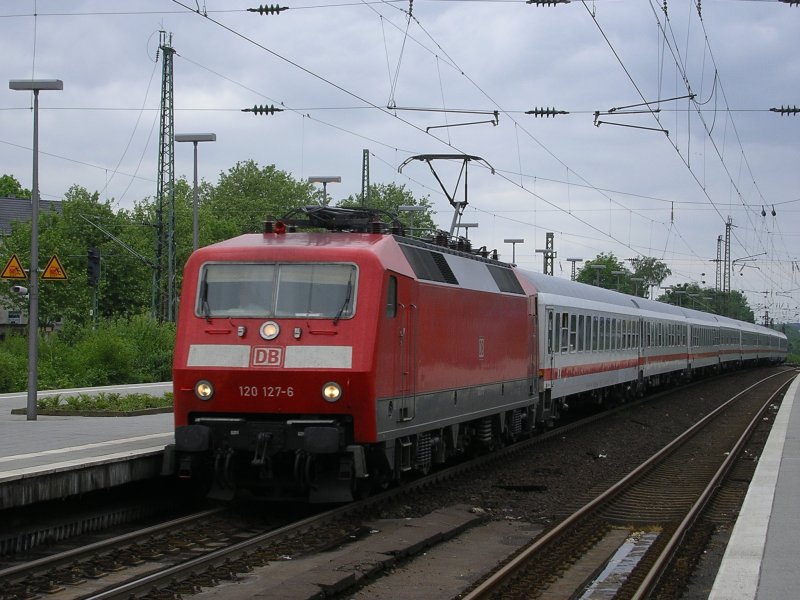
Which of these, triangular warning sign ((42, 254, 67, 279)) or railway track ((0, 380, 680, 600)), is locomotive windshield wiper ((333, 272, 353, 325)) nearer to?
railway track ((0, 380, 680, 600))

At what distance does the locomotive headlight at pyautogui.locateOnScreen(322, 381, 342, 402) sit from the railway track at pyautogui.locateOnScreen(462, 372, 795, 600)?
2.56m

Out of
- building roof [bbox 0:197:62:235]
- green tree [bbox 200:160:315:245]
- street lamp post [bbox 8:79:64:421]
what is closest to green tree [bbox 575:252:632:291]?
green tree [bbox 200:160:315:245]

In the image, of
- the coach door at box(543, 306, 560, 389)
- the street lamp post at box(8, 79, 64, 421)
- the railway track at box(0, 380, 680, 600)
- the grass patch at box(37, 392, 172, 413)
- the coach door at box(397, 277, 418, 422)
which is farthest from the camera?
the coach door at box(543, 306, 560, 389)

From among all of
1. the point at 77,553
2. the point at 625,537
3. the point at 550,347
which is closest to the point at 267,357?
the point at 77,553

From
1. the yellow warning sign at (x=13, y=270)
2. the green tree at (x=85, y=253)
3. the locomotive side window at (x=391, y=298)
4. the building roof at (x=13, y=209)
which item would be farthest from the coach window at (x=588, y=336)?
the building roof at (x=13, y=209)

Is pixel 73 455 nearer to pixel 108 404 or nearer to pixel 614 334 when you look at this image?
pixel 108 404

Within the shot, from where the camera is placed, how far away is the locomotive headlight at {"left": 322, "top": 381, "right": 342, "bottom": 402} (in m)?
12.2

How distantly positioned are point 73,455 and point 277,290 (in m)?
3.06

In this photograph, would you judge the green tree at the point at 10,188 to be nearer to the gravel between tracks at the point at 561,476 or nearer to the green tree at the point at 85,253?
the green tree at the point at 85,253

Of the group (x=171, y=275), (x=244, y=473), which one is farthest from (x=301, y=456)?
(x=171, y=275)

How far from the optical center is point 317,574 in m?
9.36

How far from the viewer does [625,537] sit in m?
12.9

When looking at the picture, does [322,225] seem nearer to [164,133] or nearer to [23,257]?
[164,133]

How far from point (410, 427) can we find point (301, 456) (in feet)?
6.34
